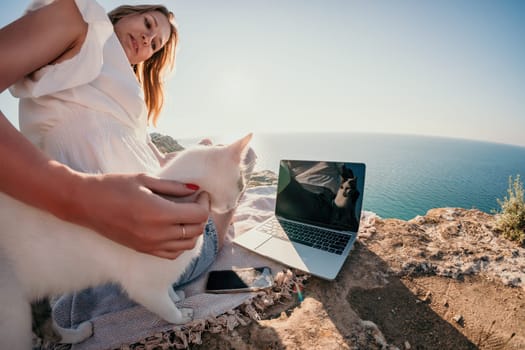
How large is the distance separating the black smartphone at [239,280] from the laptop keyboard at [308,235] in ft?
1.21

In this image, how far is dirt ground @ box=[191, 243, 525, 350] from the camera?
91 cm

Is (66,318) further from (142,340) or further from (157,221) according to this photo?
(157,221)

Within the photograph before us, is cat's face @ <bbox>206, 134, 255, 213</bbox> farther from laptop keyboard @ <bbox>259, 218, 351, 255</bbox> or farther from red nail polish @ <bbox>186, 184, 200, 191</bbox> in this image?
laptop keyboard @ <bbox>259, 218, 351, 255</bbox>

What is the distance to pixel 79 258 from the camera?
0.79 meters

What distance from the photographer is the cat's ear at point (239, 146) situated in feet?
2.86

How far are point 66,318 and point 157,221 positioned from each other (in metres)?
1.04

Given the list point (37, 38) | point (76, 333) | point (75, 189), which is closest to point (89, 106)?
point (37, 38)

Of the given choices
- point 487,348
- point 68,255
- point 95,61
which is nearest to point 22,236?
point 68,255

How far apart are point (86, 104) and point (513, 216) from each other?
290 centimetres

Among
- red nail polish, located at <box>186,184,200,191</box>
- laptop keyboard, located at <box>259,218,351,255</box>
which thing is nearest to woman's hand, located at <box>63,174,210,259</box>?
red nail polish, located at <box>186,184,200,191</box>

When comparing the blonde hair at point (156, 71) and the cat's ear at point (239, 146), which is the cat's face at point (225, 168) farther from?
the blonde hair at point (156, 71)

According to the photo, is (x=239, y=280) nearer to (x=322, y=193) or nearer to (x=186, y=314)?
(x=186, y=314)

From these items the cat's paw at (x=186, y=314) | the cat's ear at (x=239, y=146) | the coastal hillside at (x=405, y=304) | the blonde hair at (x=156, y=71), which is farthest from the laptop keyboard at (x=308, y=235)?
the blonde hair at (x=156, y=71)

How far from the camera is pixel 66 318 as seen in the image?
45.2 inches
